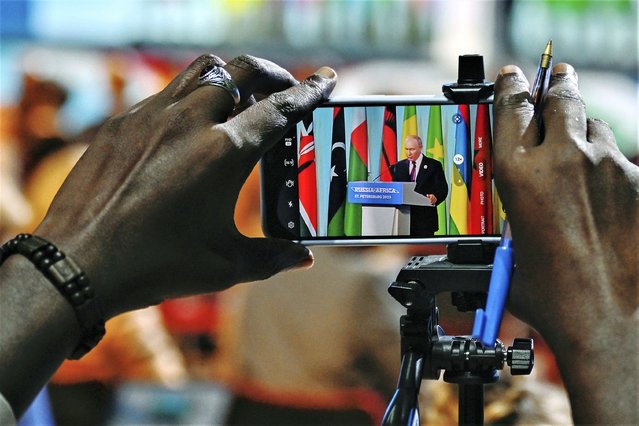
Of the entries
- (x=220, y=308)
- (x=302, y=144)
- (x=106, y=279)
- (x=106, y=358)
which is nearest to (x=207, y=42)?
(x=220, y=308)

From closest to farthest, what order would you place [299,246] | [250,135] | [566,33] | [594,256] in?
[594,256] → [250,135] → [299,246] → [566,33]

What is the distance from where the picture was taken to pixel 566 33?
2.70m

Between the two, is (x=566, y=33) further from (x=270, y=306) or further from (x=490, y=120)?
(x=490, y=120)

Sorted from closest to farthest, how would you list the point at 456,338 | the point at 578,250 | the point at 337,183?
the point at 578,250 < the point at 456,338 < the point at 337,183

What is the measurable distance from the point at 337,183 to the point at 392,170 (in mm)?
68

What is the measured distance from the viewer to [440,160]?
1.08m

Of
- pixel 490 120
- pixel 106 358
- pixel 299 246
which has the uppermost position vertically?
pixel 490 120

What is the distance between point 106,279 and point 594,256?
1.43 ft

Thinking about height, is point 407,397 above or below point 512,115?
below

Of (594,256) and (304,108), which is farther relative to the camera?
(304,108)

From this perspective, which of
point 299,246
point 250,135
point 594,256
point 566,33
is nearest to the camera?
point 594,256

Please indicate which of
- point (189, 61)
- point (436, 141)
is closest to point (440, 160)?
point (436, 141)

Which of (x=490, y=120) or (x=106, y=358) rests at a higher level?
(x=490, y=120)

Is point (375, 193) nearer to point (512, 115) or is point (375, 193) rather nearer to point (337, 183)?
point (337, 183)
